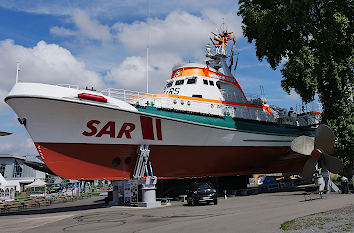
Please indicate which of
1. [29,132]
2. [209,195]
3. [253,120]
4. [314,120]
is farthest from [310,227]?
[314,120]

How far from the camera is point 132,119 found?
21578mm

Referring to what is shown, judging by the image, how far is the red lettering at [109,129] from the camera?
20.8 metres

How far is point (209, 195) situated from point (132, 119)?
7258mm

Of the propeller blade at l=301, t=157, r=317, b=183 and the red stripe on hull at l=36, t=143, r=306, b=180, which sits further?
the propeller blade at l=301, t=157, r=317, b=183

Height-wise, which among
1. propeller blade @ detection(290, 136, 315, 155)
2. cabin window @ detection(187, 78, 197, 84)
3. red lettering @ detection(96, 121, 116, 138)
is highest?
cabin window @ detection(187, 78, 197, 84)

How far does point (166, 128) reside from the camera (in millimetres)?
22953

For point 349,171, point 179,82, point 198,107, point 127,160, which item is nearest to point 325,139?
point 349,171

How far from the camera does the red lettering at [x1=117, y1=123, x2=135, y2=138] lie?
2145cm

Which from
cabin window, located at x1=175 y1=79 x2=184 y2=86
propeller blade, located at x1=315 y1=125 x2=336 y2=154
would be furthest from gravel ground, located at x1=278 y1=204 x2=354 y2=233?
cabin window, located at x1=175 y1=79 x2=184 y2=86

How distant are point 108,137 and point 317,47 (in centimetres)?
1959

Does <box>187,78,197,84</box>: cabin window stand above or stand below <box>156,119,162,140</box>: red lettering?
above

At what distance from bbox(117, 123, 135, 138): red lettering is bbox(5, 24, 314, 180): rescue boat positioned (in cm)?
5

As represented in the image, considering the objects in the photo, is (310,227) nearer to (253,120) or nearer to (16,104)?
(16,104)

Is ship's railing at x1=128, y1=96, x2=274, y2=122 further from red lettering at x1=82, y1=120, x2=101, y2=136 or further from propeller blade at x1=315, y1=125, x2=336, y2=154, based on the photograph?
propeller blade at x1=315, y1=125, x2=336, y2=154
